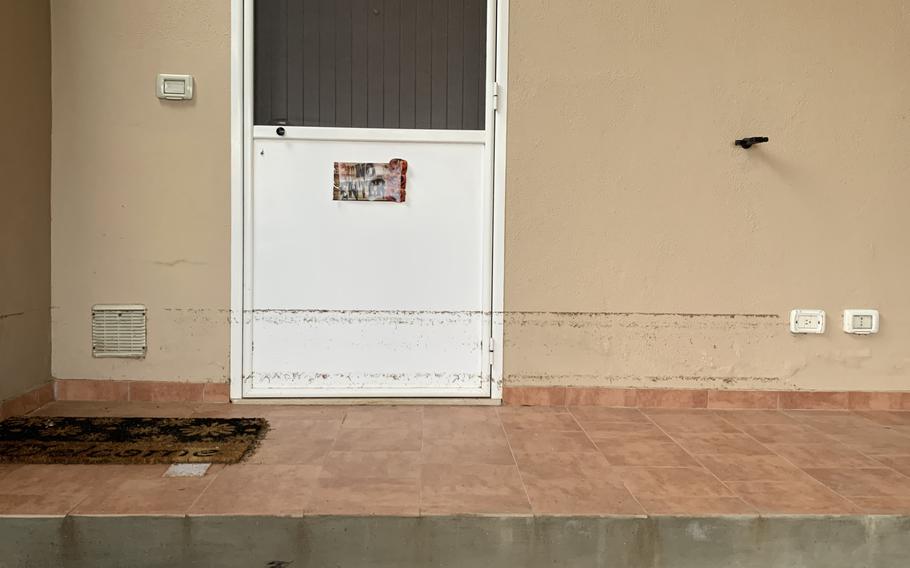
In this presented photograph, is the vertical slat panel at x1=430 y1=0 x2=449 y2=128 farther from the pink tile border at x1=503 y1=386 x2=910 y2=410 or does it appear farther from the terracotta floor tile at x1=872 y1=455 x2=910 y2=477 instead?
the terracotta floor tile at x1=872 y1=455 x2=910 y2=477

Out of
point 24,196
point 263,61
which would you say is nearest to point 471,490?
point 263,61

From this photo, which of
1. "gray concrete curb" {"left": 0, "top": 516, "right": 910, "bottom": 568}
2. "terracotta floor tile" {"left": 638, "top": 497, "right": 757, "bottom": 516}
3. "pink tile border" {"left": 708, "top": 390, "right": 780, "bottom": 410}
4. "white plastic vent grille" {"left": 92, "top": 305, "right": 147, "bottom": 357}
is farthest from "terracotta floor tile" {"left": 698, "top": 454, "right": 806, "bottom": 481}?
"white plastic vent grille" {"left": 92, "top": 305, "right": 147, "bottom": 357}

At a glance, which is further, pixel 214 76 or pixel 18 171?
pixel 214 76

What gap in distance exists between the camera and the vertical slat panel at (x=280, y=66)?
3676mm

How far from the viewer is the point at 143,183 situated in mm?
3645

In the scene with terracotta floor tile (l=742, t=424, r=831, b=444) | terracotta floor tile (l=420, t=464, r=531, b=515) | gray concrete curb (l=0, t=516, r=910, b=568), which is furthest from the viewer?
terracotta floor tile (l=742, t=424, r=831, b=444)

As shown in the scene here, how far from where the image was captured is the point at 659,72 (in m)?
3.71

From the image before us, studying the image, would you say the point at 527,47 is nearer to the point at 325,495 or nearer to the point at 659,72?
the point at 659,72

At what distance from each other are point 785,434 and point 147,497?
310 centimetres

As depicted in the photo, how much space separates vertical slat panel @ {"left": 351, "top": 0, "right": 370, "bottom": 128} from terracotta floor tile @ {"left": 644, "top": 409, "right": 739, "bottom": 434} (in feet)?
8.01

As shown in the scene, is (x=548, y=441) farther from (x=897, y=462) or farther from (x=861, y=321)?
(x=861, y=321)

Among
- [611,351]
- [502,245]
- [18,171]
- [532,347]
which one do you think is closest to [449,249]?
[502,245]

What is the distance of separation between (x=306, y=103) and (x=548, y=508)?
265 cm

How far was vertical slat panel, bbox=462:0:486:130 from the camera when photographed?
147 inches
